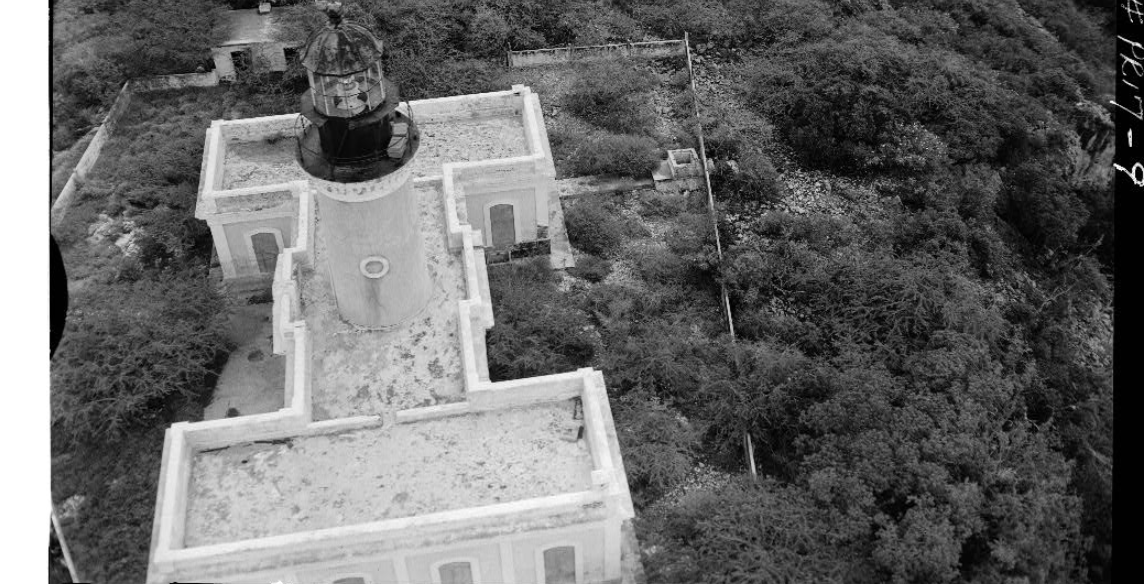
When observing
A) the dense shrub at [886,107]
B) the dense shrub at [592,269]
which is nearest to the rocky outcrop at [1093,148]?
the dense shrub at [886,107]

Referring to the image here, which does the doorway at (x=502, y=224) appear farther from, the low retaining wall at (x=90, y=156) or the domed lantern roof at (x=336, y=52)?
the low retaining wall at (x=90, y=156)

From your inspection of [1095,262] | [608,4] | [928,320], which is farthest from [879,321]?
[608,4]

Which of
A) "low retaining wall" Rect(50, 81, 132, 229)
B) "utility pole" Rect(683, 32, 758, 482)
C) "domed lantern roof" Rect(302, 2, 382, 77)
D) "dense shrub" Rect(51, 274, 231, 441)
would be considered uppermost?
"domed lantern roof" Rect(302, 2, 382, 77)

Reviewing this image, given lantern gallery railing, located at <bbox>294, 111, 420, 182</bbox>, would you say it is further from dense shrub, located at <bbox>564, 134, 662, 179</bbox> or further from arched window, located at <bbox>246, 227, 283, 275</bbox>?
dense shrub, located at <bbox>564, 134, 662, 179</bbox>

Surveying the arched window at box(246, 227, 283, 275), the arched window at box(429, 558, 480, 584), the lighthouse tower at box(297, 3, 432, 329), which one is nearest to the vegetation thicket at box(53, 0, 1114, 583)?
the arched window at box(246, 227, 283, 275)

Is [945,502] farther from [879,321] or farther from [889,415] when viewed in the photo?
[879,321]

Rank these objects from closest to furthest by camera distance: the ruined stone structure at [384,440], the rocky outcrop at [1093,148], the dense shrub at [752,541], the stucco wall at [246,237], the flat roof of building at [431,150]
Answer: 1. the ruined stone structure at [384,440]
2. the dense shrub at [752,541]
3. the stucco wall at [246,237]
4. the flat roof of building at [431,150]
5. the rocky outcrop at [1093,148]
